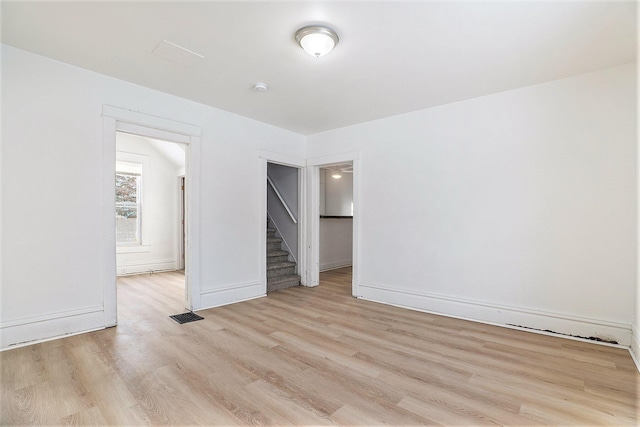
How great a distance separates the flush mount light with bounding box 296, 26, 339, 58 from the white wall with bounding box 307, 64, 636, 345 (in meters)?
2.03

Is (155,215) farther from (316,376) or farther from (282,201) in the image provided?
(316,376)

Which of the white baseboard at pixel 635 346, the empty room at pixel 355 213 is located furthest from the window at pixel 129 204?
the white baseboard at pixel 635 346

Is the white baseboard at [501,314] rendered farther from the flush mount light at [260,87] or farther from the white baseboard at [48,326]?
the white baseboard at [48,326]

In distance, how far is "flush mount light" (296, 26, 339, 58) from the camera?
2268mm

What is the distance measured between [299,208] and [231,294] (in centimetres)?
189

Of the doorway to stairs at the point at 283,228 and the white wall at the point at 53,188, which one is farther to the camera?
the doorway to stairs at the point at 283,228

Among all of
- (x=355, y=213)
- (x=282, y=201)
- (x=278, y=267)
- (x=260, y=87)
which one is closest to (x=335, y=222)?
(x=282, y=201)

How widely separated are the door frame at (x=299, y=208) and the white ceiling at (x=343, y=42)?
1281 mm

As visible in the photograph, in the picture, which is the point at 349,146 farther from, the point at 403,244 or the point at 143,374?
the point at 143,374

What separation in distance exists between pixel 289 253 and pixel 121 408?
400 cm

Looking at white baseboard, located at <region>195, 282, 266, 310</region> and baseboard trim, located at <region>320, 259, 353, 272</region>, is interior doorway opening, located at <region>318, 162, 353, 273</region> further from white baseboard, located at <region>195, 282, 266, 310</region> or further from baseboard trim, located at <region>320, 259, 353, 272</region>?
white baseboard, located at <region>195, 282, 266, 310</region>

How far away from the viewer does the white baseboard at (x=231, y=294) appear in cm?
389

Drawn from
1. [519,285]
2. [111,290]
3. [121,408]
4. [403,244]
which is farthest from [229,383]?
[519,285]

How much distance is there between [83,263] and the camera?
2980 mm
